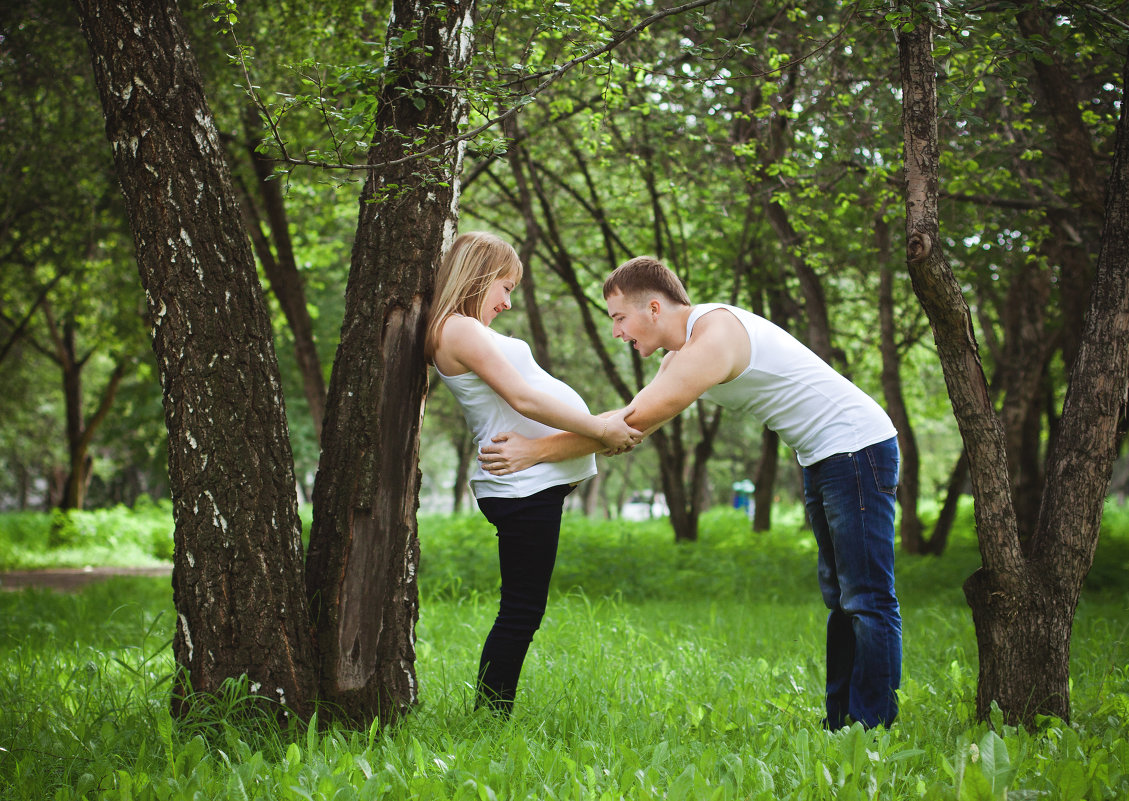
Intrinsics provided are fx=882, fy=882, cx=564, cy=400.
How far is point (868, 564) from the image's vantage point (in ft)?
9.90

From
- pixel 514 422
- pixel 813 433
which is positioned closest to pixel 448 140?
pixel 514 422

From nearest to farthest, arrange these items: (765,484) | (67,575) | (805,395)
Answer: (805,395), (67,575), (765,484)

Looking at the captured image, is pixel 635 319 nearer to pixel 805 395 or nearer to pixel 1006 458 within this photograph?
pixel 805 395

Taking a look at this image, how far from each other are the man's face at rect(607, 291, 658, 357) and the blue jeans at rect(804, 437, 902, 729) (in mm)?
772

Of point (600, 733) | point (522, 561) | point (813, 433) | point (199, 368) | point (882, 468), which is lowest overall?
point (600, 733)

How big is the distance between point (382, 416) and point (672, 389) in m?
1.09

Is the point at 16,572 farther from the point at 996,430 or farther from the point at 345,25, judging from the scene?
the point at 996,430

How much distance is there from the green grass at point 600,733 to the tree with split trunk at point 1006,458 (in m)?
0.26

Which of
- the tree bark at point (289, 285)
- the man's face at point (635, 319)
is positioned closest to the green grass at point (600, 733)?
the man's face at point (635, 319)

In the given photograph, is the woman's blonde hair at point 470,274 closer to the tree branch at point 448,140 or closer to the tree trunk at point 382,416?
the tree trunk at point 382,416

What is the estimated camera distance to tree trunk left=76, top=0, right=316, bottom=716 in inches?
119

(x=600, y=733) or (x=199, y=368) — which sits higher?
(x=199, y=368)

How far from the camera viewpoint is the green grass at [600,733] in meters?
2.48

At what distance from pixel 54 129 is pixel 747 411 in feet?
28.1
